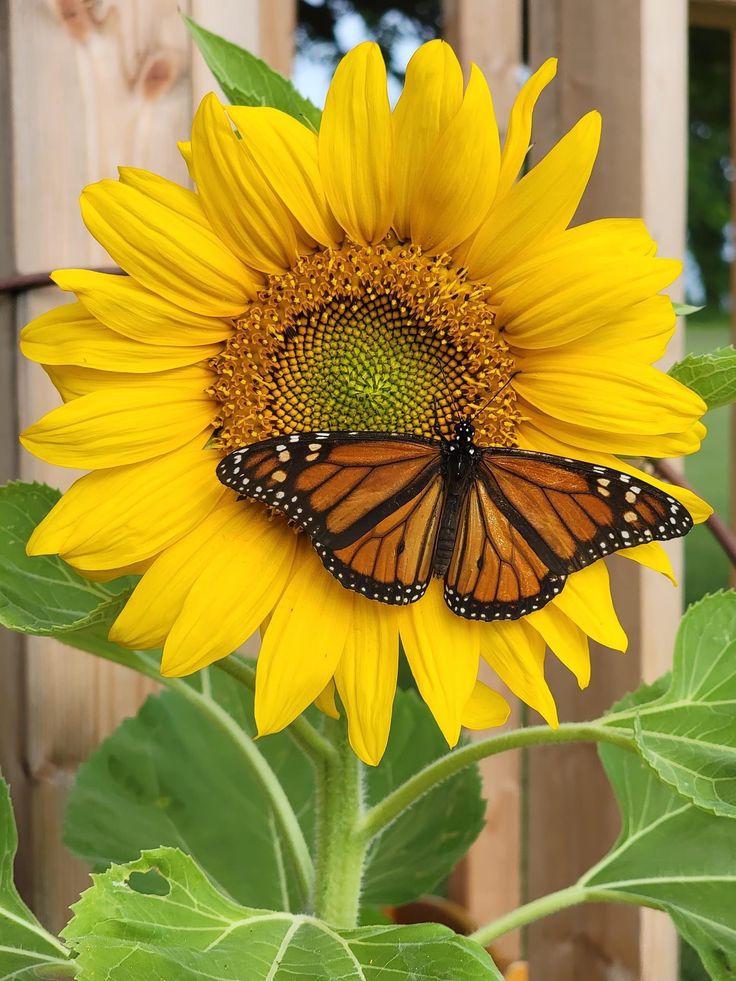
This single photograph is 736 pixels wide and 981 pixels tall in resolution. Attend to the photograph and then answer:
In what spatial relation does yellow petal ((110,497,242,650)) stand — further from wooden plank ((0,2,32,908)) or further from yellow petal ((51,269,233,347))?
wooden plank ((0,2,32,908))

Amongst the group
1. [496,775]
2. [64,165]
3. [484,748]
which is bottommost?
[496,775]

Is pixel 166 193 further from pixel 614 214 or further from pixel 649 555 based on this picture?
pixel 614 214

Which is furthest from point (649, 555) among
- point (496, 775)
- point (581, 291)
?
point (496, 775)

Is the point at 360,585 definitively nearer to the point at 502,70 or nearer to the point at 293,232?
the point at 293,232

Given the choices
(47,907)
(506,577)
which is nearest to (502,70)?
(506,577)

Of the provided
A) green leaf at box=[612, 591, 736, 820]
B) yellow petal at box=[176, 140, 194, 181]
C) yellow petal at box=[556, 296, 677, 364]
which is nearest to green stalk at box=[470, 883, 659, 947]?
green leaf at box=[612, 591, 736, 820]

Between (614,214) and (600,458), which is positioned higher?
(614,214)

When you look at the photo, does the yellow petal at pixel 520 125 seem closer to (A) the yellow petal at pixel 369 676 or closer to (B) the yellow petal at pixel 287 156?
(B) the yellow petal at pixel 287 156

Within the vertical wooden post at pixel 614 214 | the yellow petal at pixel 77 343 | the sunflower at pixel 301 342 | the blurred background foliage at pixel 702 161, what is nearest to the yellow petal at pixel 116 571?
the sunflower at pixel 301 342
